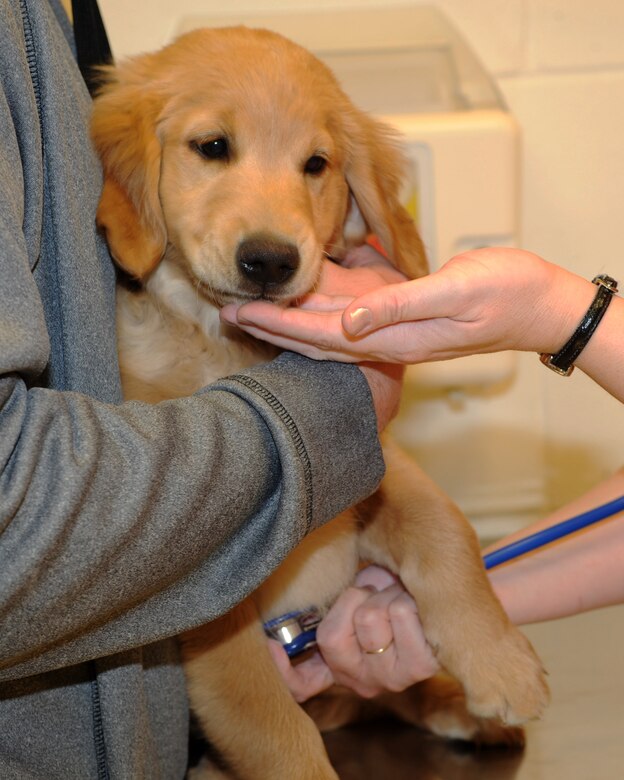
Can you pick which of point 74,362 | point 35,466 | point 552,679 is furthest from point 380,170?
point 35,466

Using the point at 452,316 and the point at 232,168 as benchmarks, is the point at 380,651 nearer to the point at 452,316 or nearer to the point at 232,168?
the point at 452,316

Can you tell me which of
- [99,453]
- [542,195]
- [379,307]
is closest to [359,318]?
[379,307]

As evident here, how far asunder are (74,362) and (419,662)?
58 centimetres

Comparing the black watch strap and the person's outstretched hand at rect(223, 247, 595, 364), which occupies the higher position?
the person's outstretched hand at rect(223, 247, 595, 364)

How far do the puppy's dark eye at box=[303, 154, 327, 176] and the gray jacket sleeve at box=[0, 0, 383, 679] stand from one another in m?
0.40

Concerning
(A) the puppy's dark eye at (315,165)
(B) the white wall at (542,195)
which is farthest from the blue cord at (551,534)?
(B) the white wall at (542,195)

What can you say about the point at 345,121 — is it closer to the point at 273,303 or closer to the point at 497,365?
the point at 273,303

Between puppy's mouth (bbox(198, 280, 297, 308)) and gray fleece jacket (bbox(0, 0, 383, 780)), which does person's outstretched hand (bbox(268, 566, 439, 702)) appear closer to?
gray fleece jacket (bbox(0, 0, 383, 780))

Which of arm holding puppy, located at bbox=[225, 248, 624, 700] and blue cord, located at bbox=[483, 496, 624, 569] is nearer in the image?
arm holding puppy, located at bbox=[225, 248, 624, 700]

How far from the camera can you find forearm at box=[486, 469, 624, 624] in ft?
4.37

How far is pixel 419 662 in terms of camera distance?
121 cm

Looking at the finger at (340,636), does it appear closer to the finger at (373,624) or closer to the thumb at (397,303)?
the finger at (373,624)

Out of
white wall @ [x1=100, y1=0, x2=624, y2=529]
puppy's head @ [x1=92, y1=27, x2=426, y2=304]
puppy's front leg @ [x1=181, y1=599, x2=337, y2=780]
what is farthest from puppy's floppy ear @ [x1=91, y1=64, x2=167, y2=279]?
white wall @ [x1=100, y1=0, x2=624, y2=529]

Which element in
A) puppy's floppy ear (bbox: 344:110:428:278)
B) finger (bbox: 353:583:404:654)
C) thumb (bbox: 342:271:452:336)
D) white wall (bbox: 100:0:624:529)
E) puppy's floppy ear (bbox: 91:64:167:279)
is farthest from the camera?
white wall (bbox: 100:0:624:529)
